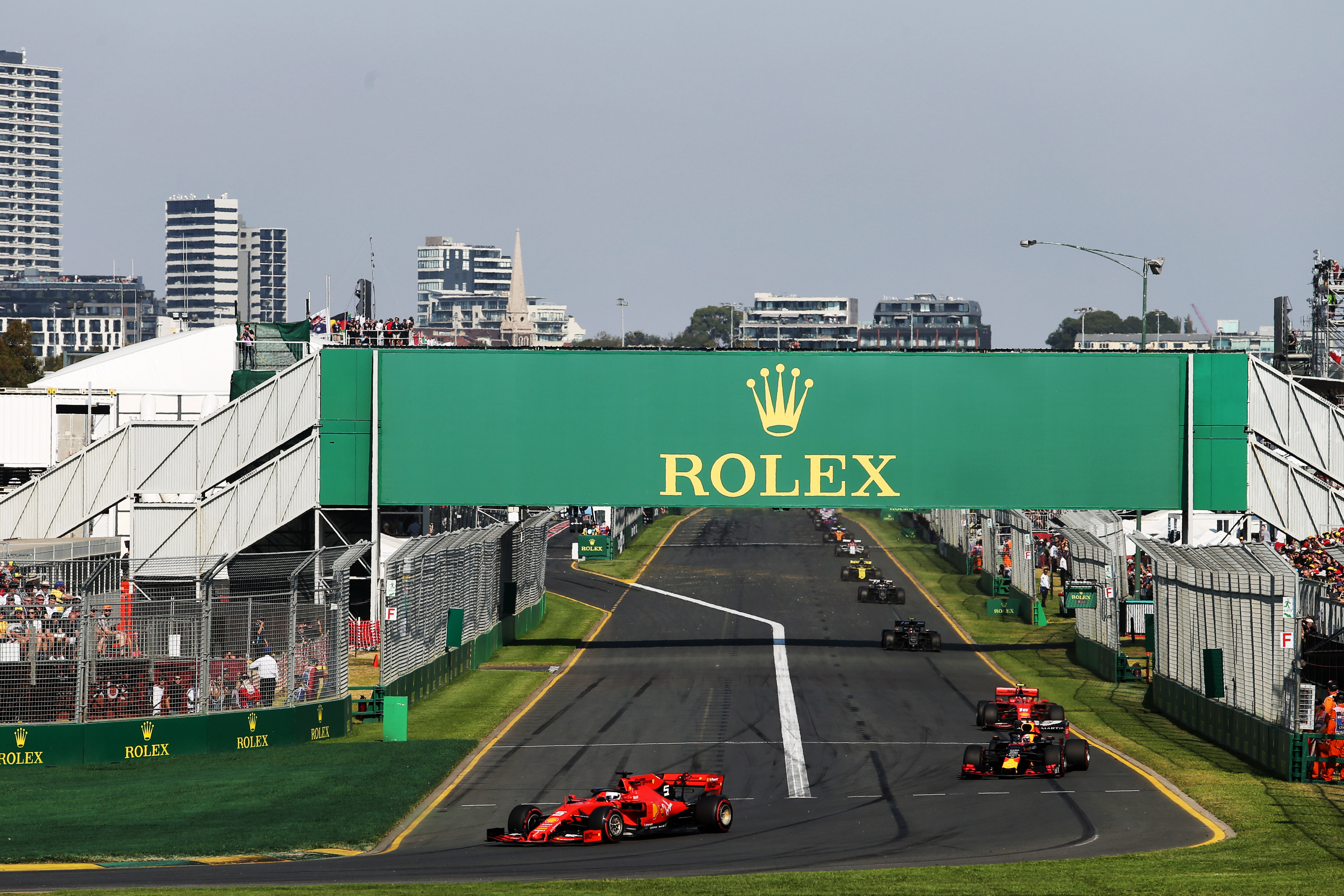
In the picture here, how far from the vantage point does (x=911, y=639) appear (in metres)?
51.4

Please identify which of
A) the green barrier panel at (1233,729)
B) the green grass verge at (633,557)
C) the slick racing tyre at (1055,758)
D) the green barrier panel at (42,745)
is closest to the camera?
the green barrier panel at (1233,729)

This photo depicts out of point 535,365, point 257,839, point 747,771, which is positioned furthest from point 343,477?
point 257,839

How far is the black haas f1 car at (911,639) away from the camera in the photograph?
169 ft

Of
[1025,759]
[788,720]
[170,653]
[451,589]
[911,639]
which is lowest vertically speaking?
[788,720]

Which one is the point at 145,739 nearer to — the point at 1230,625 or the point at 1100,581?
the point at 1230,625

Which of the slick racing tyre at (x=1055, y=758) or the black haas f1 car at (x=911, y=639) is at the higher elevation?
the slick racing tyre at (x=1055, y=758)

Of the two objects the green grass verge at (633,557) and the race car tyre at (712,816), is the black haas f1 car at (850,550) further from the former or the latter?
the race car tyre at (712,816)

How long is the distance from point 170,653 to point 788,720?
46.6ft

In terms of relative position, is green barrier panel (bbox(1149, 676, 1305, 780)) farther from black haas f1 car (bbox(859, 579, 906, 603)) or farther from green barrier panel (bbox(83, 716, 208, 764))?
black haas f1 car (bbox(859, 579, 906, 603))

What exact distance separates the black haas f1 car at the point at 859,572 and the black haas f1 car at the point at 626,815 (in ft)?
170

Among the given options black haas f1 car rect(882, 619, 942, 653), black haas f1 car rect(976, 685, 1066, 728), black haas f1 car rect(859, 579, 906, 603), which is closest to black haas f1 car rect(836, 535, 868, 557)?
black haas f1 car rect(859, 579, 906, 603)

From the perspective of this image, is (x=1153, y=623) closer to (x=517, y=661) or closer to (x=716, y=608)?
(x=517, y=661)

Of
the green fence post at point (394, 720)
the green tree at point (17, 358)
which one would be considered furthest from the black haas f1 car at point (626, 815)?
the green tree at point (17, 358)

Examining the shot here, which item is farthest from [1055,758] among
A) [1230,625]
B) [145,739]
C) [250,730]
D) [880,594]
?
[880,594]
